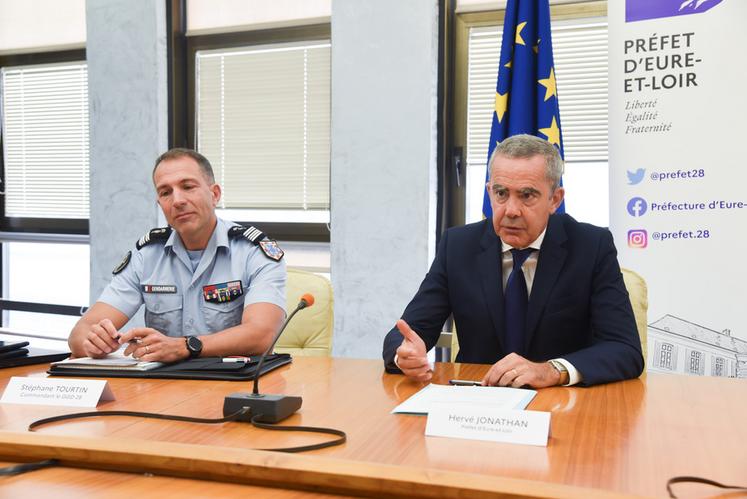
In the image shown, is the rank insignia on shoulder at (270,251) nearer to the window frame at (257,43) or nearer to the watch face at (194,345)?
the watch face at (194,345)

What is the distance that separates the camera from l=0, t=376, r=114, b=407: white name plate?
1423 mm

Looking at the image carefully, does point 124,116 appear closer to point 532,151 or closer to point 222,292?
point 222,292

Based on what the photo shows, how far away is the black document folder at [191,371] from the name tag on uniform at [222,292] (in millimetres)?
487

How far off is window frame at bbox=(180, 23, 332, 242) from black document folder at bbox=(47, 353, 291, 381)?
2.18 metres

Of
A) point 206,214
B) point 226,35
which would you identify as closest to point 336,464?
point 206,214

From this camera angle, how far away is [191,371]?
67.1 inches

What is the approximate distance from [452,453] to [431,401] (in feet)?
1.07

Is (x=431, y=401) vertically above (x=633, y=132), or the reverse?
(x=633, y=132)

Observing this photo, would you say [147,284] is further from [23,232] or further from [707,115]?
[23,232]

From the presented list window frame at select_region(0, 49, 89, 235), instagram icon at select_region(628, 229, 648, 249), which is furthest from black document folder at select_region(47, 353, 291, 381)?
window frame at select_region(0, 49, 89, 235)

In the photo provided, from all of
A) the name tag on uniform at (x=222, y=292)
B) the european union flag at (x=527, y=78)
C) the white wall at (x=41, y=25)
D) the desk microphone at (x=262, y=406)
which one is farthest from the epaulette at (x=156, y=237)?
the white wall at (x=41, y=25)

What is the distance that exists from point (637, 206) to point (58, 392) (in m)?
2.34

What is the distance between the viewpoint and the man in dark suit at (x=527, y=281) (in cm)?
196

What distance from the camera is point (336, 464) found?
929 millimetres
